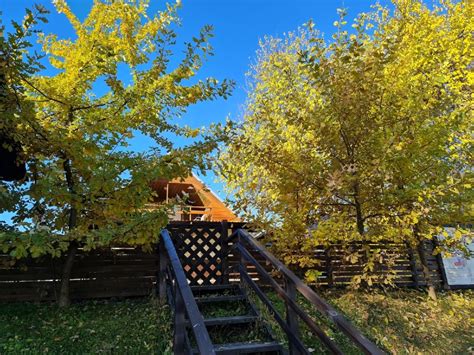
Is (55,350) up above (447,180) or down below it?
below

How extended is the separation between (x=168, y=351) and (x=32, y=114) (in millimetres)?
3044

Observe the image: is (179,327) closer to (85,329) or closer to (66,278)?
(85,329)

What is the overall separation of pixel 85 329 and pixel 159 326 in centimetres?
90

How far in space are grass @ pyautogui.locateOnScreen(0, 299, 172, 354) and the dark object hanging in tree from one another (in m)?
1.85

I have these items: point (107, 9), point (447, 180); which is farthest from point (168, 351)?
point (107, 9)

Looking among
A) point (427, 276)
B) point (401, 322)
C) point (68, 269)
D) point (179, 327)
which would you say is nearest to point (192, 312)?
point (179, 327)

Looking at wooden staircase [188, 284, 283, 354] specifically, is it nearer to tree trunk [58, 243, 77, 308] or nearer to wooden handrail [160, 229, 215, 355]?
wooden handrail [160, 229, 215, 355]

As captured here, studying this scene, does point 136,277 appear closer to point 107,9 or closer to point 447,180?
point 107,9

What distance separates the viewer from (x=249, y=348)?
3.42m

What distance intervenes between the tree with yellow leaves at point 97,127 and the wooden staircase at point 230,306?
0.94 meters

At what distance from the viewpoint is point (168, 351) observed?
11.7 ft

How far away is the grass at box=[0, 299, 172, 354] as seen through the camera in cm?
367

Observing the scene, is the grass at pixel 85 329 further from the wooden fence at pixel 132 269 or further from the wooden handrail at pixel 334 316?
the wooden handrail at pixel 334 316

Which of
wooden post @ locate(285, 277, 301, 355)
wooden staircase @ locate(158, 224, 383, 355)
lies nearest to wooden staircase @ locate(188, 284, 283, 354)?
wooden staircase @ locate(158, 224, 383, 355)
